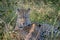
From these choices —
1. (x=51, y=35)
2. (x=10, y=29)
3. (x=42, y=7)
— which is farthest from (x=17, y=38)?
(x=42, y=7)

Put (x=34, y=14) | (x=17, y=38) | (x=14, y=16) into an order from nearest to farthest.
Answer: (x=17, y=38) → (x=14, y=16) → (x=34, y=14)

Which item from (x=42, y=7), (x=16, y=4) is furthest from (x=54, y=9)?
(x=16, y=4)

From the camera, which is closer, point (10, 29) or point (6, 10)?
point (10, 29)

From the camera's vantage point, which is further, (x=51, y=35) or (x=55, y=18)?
(x=55, y=18)

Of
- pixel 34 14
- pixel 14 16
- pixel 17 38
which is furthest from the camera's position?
pixel 34 14

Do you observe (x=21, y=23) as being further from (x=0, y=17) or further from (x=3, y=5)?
(x=3, y=5)

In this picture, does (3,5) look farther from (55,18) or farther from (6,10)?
(55,18)

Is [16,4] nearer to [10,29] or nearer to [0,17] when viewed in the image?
[0,17]
